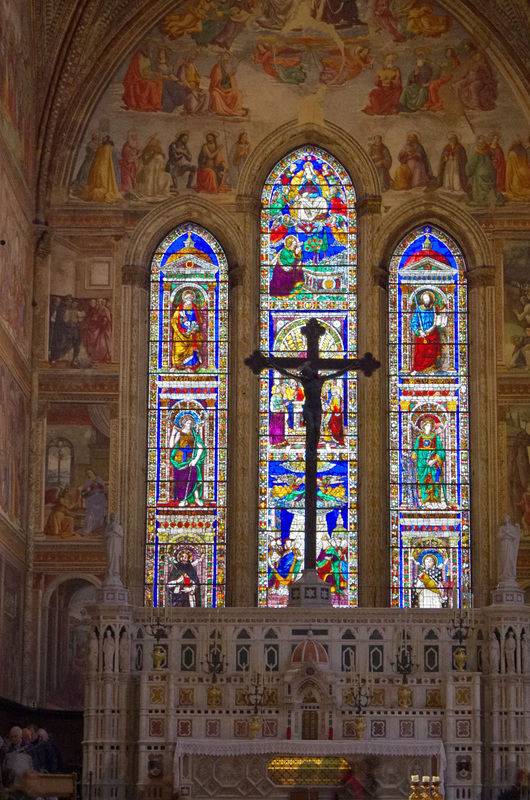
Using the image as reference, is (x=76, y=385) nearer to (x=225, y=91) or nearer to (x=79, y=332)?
(x=79, y=332)

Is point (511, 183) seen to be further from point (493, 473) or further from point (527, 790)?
point (527, 790)

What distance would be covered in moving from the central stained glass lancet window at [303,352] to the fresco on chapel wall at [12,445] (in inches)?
167

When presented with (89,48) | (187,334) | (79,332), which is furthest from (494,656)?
(89,48)

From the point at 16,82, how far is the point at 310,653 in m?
11.2

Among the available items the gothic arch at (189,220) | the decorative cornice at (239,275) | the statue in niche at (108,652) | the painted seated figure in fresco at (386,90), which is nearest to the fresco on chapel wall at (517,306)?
the painted seated figure in fresco at (386,90)

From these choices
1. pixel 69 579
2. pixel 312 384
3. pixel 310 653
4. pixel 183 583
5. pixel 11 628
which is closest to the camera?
pixel 310 653

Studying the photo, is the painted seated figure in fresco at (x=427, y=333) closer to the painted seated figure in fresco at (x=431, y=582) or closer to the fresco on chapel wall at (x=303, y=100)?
the fresco on chapel wall at (x=303, y=100)

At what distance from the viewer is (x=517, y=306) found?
3081cm

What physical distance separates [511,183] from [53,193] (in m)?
8.38

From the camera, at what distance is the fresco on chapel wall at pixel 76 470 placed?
98.0 ft

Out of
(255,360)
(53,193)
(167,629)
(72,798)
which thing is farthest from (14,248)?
(72,798)

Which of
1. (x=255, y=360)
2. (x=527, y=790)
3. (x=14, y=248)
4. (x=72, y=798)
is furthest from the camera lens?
(x=14, y=248)

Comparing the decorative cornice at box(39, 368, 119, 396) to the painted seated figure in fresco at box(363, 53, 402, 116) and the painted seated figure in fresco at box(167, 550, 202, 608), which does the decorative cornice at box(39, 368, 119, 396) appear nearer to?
the painted seated figure in fresco at box(167, 550, 202, 608)

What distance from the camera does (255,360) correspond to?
2564cm
